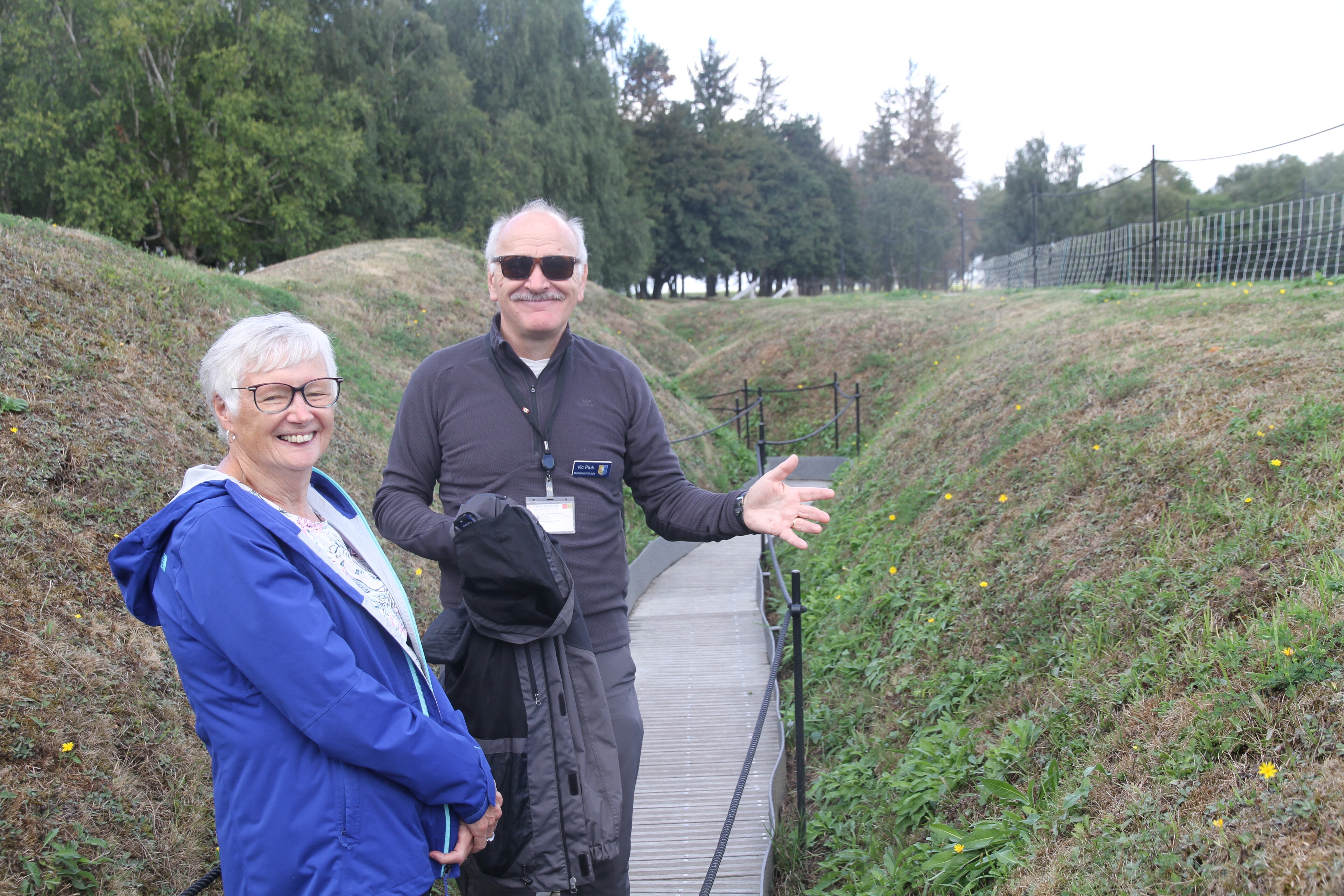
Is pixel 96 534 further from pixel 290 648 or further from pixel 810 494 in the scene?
pixel 810 494

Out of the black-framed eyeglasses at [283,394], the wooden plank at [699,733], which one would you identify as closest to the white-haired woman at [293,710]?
the black-framed eyeglasses at [283,394]

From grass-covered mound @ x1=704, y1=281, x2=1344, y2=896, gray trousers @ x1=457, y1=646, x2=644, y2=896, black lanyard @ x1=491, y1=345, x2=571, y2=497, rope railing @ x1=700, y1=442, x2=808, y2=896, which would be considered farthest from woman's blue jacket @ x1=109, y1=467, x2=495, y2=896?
grass-covered mound @ x1=704, y1=281, x2=1344, y2=896

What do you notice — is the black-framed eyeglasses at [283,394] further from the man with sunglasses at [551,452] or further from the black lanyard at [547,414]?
the black lanyard at [547,414]

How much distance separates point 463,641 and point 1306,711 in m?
2.50

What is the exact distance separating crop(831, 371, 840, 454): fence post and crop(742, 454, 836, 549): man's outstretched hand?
11.9 m

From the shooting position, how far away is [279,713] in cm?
163

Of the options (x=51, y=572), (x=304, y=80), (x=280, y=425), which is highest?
(x=304, y=80)

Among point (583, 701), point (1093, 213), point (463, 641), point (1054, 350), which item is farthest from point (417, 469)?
point (1093, 213)

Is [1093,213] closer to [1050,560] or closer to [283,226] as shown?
[283,226]

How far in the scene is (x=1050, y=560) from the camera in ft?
16.4

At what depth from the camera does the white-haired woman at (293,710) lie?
5.19 ft

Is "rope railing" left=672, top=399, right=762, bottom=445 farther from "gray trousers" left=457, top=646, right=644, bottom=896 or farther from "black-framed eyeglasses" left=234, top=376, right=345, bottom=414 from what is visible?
"black-framed eyeglasses" left=234, top=376, right=345, bottom=414

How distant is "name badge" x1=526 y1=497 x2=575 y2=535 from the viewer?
2.41m

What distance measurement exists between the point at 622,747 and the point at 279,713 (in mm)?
1003
